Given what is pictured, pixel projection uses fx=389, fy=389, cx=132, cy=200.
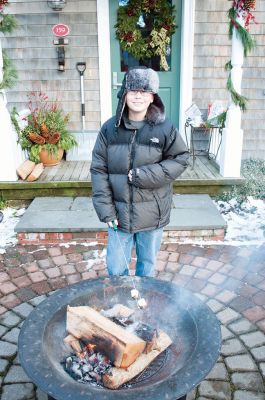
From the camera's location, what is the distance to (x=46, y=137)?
5207mm

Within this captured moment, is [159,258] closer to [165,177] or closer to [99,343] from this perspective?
[165,177]

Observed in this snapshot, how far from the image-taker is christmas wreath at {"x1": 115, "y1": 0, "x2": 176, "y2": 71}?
5270mm

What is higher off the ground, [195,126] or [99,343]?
[195,126]

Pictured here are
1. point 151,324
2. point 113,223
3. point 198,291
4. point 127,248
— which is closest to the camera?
point 151,324

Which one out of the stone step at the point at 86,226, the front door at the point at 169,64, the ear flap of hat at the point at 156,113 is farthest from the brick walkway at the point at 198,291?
the front door at the point at 169,64

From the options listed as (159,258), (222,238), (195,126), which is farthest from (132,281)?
(195,126)

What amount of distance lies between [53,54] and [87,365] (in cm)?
472

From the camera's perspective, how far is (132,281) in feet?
7.39

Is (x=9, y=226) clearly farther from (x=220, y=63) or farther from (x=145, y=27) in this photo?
(x=220, y=63)

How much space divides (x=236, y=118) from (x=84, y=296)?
11.2 feet

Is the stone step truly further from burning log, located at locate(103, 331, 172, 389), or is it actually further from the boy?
burning log, located at locate(103, 331, 172, 389)

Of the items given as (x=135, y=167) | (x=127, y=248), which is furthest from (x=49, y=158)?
(x=135, y=167)

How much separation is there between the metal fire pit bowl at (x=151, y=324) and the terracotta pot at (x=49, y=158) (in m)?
3.34

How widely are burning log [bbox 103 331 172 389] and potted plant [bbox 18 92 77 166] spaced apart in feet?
12.2
